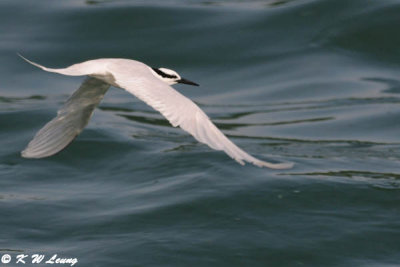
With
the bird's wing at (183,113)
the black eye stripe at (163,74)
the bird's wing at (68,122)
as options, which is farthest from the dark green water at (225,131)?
the bird's wing at (183,113)

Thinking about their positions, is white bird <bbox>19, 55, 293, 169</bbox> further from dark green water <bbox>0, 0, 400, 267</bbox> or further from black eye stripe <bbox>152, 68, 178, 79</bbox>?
dark green water <bbox>0, 0, 400, 267</bbox>

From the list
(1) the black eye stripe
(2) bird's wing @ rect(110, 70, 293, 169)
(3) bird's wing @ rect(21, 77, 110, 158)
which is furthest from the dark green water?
(2) bird's wing @ rect(110, 70, 293, 169)

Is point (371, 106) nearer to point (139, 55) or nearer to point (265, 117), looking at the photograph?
point (265, 117)

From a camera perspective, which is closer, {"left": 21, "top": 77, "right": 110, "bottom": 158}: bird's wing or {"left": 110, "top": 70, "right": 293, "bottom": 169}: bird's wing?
{"left": 110, "top": 70, "right": 293, "bottom": 169}: bird's wing

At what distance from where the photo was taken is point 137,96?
6613mm

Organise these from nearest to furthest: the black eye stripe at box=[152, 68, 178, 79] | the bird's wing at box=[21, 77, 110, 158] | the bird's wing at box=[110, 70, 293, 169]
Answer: the bird's wing at box=[110, 70, 293, 169], the black eye stripe at box=[152, 68, 178, 79], the bird's wing at box=[21, 77, 110, 158]

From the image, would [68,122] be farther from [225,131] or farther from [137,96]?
Answer: [225,131]

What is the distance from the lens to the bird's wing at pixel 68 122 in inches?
317

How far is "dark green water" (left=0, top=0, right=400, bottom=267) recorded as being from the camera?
28.4 feet

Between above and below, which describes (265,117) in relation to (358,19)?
below

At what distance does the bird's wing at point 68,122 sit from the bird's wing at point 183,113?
3.74 ft

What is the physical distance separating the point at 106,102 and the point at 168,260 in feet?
17.1

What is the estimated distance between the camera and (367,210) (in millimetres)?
9273

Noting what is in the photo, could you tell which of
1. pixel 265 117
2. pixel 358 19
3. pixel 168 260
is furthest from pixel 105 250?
pixel 358 19
